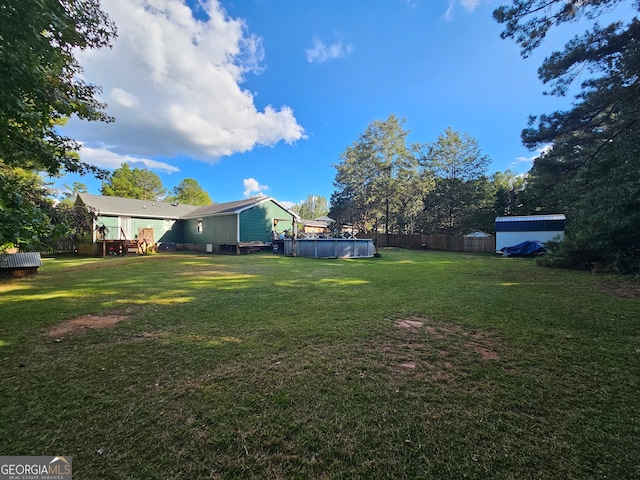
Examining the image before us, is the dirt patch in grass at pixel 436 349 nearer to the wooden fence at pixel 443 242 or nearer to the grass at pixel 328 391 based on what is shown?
the grass at pixel 328 391

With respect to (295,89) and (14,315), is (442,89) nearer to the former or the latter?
(295,89)

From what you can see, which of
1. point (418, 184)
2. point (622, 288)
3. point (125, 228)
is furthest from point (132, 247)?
point (418, 184)

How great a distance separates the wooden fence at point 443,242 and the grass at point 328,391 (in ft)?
59.2

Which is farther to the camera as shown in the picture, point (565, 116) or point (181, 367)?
point (565, 116)

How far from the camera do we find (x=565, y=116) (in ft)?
29.5

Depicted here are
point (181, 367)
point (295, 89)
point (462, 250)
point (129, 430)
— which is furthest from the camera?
point (462, 250)

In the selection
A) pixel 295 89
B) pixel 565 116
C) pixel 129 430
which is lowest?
pixel 129 430

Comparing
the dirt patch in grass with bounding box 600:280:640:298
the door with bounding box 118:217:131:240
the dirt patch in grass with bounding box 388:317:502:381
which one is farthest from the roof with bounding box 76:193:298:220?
the dirt patch in grass with bounding box 600:280:640:298

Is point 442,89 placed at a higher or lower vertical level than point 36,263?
higher

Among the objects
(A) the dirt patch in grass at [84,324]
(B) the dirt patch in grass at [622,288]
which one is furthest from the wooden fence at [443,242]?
(A) the dirt patch in grass at [84,324]

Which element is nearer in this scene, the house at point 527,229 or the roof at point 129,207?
the house at point 527,229

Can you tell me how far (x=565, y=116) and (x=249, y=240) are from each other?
17272mm

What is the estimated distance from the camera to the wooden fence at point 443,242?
21864 millimetres

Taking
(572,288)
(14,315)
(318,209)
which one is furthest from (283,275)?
(318,209)
